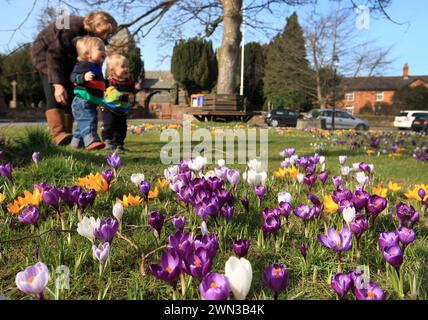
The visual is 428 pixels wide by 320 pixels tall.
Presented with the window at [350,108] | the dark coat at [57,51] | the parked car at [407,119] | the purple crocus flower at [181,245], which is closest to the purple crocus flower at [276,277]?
the purple crocus flower at [181,245]

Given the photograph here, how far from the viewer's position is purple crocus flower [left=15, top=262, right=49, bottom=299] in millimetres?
893

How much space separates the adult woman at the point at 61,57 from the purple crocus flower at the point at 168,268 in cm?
404

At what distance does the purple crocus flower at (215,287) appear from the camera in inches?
33.2

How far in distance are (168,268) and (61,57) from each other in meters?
4.30

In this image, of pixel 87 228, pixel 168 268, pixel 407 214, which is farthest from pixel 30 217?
pixel 407 214

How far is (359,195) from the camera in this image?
5.31 feet

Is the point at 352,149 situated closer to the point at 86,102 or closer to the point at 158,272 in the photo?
the point at 86,102

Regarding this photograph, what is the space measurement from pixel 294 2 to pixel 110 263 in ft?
41.1

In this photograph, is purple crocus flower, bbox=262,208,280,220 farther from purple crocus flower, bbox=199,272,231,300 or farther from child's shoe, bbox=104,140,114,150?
child's shoe, bbox=104,140,114,150

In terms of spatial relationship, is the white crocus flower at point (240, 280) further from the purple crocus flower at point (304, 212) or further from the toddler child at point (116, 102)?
the toddler child at point (116, 102)

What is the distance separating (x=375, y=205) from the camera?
1606 millimetres

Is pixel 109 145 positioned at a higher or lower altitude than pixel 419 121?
lower

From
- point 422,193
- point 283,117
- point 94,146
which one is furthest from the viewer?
point 283,117

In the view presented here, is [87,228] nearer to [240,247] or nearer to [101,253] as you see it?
[101,253]
